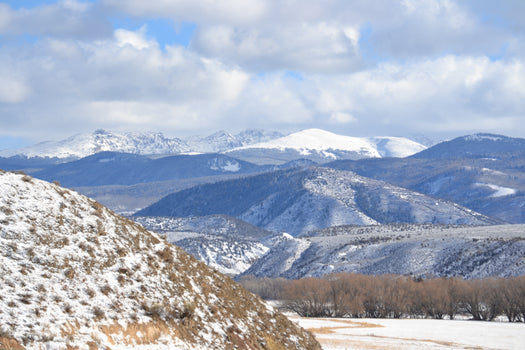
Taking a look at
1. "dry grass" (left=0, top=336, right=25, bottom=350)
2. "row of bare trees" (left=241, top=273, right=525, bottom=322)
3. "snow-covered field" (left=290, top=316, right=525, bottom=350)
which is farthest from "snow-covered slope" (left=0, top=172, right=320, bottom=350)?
"row of bare trees" (left=241, top=273, right=525, bottom=322)

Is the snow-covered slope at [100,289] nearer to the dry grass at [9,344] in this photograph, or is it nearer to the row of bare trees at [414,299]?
the dry grass at [9,344]

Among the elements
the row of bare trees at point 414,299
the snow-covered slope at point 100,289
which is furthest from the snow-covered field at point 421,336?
the snow-covered slope at point 100,289

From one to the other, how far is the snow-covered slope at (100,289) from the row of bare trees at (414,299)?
252 feet

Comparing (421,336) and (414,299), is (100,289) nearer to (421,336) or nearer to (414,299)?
(421,336)

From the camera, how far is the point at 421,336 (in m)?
70.4

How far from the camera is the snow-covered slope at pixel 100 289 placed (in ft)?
84.1

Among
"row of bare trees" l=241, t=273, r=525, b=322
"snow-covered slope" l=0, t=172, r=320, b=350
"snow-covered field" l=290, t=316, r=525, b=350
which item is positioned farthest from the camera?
"row of bare trees" l=241, t=273, r=525, b=322

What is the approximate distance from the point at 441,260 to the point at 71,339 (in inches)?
6308

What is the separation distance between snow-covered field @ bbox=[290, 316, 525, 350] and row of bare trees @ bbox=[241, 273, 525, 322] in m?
17.4

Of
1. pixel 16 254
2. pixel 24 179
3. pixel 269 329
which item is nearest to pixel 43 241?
pixel 16 254

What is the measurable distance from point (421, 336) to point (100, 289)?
164 ft

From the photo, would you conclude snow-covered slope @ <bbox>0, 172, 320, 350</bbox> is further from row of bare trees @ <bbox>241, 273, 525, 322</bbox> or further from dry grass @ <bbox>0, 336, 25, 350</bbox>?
row of bare trees @ <bbox>241, 273, 525, 322</bbox>

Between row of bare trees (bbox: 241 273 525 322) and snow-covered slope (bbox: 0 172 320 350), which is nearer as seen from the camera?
snow-covered slope (bbox: 0 172 320 350)

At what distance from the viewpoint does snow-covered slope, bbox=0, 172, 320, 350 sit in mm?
25625
